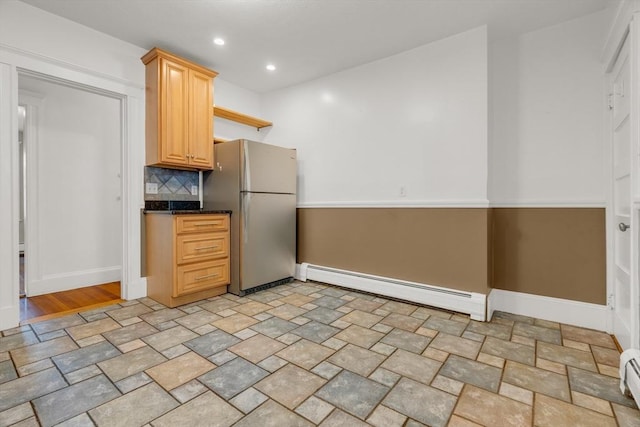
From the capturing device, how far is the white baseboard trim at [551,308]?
7.64 ft

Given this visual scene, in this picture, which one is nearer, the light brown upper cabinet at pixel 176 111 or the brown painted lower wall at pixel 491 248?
the brown painted lower wall at pixel 491 248

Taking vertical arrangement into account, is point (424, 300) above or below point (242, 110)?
below

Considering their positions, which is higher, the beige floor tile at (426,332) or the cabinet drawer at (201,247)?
the cabinet drawer at (201,247)

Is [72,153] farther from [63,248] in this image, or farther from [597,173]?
[597,173]

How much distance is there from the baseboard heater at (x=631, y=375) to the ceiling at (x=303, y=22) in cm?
234

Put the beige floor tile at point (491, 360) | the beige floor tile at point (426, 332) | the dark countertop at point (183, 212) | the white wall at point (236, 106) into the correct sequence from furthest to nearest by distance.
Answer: the white wall at point (236, 106)
the dark countertop at point (183, 212)
the beige floor tile at point (426, 332)
the beige floor tile at point (491, 360)

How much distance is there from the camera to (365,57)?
3.09m

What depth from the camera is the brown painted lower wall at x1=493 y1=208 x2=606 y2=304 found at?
236cm

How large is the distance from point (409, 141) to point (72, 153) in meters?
3.77

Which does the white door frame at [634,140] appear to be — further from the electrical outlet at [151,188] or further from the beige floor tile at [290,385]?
the electrical outlet at [151,188]

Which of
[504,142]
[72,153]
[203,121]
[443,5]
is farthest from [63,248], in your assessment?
[504,142]

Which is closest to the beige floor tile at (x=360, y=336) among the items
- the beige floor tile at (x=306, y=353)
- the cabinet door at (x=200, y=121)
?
the beige floor tile at (x=306, y=353)

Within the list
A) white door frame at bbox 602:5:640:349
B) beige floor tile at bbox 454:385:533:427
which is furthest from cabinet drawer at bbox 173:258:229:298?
white door frame at bbox 602:5:640:349

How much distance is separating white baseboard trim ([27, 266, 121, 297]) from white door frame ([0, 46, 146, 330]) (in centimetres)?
101
